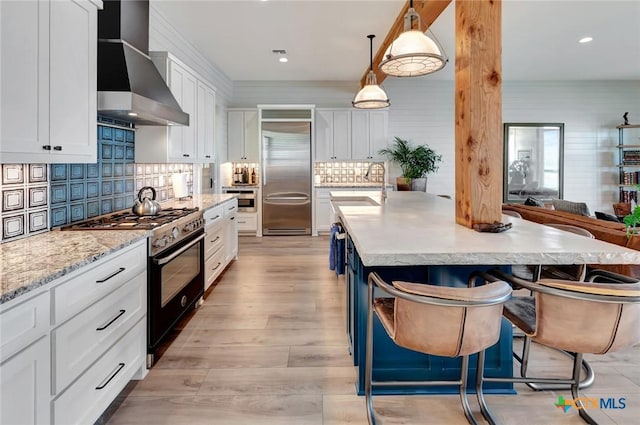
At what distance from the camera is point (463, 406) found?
1.96 meters

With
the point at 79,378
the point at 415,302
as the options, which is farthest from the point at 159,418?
Result: the point at 415,302

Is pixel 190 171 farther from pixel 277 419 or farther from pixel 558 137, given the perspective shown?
pixel 558 137

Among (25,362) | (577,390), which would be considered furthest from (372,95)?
(25,362)

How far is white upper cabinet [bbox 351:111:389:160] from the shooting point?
728 centimetres

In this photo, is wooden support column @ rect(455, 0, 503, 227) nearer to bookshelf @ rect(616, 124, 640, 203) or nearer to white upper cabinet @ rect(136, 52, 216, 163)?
white upper cabinet @ rect(136, 52, 216, 163)

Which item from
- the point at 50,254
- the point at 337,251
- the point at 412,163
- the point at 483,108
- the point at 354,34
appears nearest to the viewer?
the point at 50,254

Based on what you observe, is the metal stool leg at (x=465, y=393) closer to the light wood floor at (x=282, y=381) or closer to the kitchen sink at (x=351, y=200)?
the light wood floor at (x=282, y=381)

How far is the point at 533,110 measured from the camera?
7758 millimetres

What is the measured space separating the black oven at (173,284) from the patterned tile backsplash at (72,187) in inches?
27.4

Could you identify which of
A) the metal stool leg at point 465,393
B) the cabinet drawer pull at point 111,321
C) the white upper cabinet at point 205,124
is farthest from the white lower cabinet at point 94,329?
the white upper cabinet at point 205,124

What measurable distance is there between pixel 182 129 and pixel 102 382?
2614 millimetres

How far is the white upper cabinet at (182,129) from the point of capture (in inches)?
137

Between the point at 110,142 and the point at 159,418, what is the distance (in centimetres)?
217

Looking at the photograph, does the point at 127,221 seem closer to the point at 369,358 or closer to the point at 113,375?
the point at 113,375
